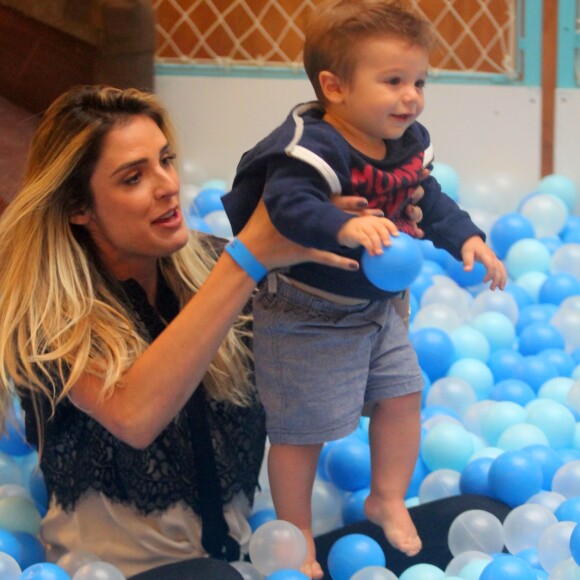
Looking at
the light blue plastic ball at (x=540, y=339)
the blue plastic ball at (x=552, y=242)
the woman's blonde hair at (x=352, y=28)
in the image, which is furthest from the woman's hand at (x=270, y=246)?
the blue plastic ball at (x=552, y=242)

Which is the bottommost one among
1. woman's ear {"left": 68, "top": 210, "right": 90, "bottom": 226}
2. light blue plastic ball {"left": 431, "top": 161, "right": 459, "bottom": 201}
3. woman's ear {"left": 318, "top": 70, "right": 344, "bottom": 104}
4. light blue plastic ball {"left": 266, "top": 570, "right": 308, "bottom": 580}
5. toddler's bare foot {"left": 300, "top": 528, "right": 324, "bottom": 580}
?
toddler's bare foot {"left": 300, "top": 528, "right": 324, "bottom": 580}

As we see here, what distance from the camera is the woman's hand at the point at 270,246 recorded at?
55.3 inches

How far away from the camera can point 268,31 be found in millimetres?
3348

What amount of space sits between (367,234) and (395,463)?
47 cm

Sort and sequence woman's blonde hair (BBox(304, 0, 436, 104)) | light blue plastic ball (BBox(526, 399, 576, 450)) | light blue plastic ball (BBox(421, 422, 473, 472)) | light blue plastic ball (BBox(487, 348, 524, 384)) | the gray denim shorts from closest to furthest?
1. woman's blonde hair (BBox(304, 0, 436, 104))
2. the gray denim shorts
3. light blue plastic ball (BBox(421, 422, 473, 472))
4. light blue plastic ball (BBox(526, 399, 576, 450))
5. light blue plastic ball (BBox(487, 348, 524, 384))

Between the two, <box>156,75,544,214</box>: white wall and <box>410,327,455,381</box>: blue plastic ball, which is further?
<box>156,75,544,214</box>: white wall

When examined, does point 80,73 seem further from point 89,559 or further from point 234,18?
point 89,559

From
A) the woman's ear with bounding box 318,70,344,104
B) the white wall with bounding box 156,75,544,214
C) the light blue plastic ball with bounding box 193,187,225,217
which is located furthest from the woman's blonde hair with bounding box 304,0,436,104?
the white wall with bounding box 156,75,544,214

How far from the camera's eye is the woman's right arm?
55.8 inches

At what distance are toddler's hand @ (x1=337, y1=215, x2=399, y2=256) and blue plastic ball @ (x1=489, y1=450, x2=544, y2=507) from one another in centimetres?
59

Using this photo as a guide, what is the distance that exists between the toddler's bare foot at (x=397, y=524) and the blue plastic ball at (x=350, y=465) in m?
0.26

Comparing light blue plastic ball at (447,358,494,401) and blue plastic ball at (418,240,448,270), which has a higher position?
blue plastic ball at (418,240,448,270)

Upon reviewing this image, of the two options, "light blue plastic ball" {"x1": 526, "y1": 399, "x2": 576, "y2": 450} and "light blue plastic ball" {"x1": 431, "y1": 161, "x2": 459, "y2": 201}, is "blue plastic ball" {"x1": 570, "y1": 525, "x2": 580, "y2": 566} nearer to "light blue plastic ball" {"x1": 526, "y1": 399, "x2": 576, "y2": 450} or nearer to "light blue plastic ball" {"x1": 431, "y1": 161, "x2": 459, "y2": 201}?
"light blue plastic ball" {"x1": 526, "y1": 399, "x2": 576, "y2": 450}

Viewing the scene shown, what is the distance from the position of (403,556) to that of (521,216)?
4.99 feet
